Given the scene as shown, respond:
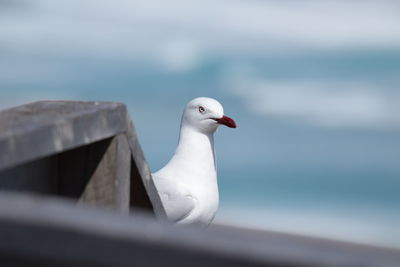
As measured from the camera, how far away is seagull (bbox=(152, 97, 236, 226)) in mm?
4922

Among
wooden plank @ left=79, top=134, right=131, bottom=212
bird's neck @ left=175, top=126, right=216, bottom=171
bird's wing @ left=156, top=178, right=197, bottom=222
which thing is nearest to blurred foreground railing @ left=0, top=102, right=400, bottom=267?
wooden plank @ left=79, top=134, right=131, bottom=212

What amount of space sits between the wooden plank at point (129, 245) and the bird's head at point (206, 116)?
395 centimetres

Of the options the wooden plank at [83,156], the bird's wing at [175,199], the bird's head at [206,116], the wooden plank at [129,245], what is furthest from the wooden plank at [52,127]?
the bird's head at [206,116]

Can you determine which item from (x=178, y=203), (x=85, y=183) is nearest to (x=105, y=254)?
(x=85, y=183)

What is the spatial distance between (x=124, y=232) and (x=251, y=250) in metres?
0.22

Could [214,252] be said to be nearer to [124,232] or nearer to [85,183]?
[124,232]

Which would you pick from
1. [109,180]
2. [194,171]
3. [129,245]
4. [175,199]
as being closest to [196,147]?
[194,171]

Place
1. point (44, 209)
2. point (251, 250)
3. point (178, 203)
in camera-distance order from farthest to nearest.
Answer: point (178, 203), point (44, 209), point (251, 250)

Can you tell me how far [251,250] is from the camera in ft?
4.22

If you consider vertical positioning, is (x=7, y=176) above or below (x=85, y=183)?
below

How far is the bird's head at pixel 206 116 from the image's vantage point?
5359 millimetres

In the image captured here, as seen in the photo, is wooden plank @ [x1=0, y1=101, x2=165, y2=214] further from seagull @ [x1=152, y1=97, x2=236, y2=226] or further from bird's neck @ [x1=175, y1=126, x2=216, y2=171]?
bird's neck @ [x1=175, y1=126, x2=216, y2=171]

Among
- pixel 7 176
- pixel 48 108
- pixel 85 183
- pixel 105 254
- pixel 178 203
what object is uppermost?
pixel 178 203

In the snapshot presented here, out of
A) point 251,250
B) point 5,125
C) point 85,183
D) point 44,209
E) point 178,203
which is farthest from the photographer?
point 178,203
